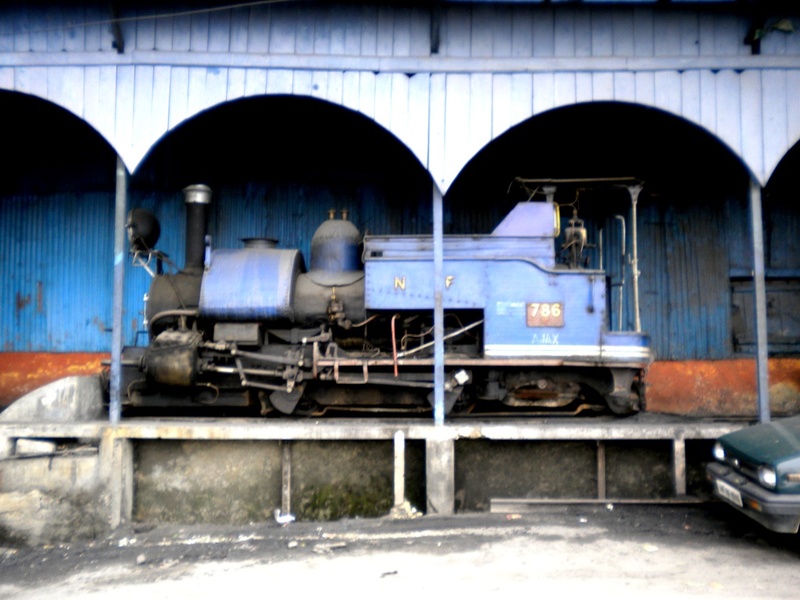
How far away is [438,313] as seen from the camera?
6.54m

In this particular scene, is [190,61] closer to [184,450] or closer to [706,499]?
[184,450]

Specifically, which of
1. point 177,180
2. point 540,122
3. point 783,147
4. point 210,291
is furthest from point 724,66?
point 177,180

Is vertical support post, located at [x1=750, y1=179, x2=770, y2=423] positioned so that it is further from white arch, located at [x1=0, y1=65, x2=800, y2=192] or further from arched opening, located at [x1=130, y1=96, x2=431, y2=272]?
arched opening, located at [x1=130, y1=96, x2=431, y2=272]

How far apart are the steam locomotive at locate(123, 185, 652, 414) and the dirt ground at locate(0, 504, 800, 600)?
4.56 feet

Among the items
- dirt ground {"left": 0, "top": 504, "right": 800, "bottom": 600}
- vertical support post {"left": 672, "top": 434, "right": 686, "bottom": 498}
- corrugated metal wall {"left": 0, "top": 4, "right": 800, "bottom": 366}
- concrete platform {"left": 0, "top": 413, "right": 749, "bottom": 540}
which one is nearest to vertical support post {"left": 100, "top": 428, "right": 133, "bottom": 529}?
concrete platform {"left": 0, "top": 413, "right": 749, "bottom": 540}

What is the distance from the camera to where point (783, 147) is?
21.0 feet

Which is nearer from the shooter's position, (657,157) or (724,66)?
(724,66)

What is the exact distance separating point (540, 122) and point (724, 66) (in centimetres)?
209

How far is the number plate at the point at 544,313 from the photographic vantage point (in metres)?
6.93

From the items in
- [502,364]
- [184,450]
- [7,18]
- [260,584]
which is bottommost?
[260,584]

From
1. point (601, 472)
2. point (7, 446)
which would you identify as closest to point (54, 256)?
point (7, 446)

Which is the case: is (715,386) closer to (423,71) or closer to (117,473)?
(423,71)

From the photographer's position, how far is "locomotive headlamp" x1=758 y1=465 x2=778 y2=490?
4.79 m

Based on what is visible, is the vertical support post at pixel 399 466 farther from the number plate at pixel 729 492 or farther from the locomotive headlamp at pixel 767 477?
the locomotive headlamp at pixel 767 477
